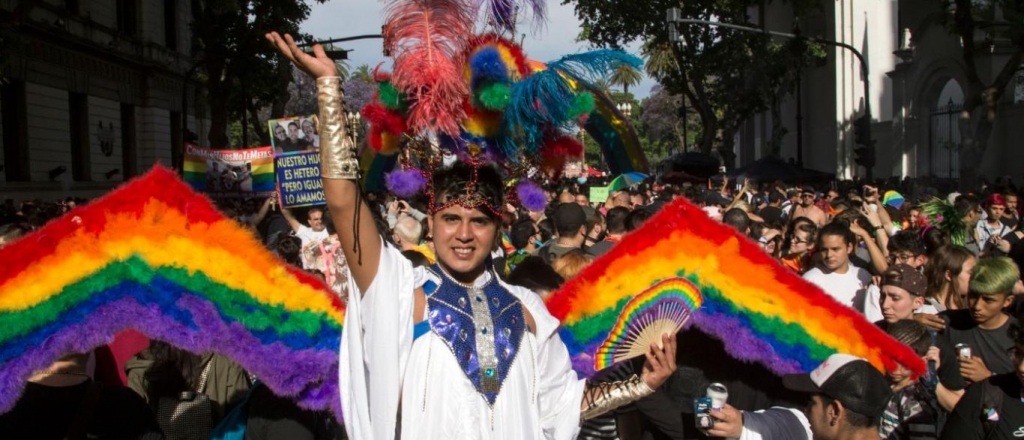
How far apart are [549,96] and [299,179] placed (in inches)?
308

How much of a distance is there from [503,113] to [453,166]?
0.27 m

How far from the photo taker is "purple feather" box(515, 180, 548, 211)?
3.66 meters

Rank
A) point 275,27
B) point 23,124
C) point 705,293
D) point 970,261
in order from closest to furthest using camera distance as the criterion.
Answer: point 705,293
point 970,261
point 23,124
point 275,27

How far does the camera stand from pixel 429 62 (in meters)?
3.25

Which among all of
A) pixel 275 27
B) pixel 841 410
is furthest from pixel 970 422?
pixel 275 27

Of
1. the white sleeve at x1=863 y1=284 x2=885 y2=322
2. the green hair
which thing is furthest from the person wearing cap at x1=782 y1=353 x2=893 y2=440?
the white sleeve at x1=863 y1=284 x2=885 y2=322

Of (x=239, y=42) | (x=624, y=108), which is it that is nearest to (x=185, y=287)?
(x=239, y=42)

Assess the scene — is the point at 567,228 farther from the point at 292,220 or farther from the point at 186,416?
the point at 186,416

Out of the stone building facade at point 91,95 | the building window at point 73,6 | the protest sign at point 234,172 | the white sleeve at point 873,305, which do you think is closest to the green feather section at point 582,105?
the white sleeve at point 873,305

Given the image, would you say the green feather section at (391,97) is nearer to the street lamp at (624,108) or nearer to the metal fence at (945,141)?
the street lamp at (624,108)

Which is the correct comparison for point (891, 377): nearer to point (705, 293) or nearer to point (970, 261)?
point (705, 293)

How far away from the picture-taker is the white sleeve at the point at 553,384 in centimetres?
334

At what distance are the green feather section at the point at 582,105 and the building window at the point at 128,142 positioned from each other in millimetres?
29746

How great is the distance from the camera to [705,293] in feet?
13.1
